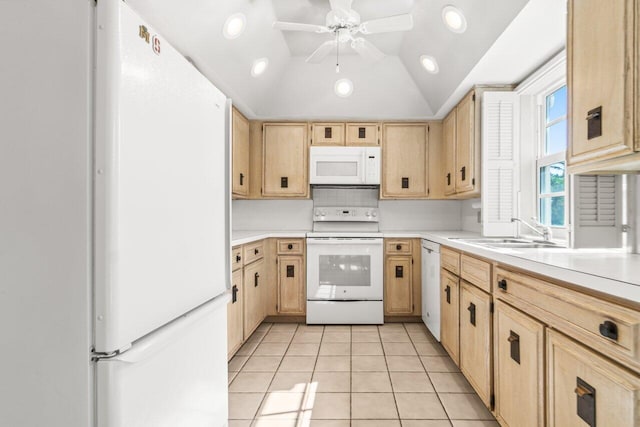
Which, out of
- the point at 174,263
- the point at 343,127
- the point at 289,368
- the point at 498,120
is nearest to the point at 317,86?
the point at 343,127

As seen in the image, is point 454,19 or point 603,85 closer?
point 603,85

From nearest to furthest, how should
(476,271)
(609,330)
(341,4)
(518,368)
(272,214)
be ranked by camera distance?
(609,330) < (518,368) < (476,271) < (341,4) < (272,214)

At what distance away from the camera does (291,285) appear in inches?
136

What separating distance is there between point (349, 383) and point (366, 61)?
8.65 feet

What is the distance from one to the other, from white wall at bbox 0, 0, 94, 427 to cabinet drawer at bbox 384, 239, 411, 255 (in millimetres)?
2924

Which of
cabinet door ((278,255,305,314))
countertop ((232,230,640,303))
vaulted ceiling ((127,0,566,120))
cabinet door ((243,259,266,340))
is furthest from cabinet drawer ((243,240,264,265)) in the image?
countertop ((232,230,640,303))

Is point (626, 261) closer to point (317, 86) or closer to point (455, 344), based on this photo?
point (455, 344)

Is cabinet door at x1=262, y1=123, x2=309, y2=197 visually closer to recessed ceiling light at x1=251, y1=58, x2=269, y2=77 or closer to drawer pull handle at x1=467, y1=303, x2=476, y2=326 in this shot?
recessed ceiling light at x1=251, y1=58, x2=269, y2=77

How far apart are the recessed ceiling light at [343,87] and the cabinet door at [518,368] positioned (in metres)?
2.69

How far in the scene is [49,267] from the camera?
0.77m

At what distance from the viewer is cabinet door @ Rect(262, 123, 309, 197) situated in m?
3.74

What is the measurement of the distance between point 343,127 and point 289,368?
2.48 metres

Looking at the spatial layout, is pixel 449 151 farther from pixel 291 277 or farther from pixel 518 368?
pixel 518 368

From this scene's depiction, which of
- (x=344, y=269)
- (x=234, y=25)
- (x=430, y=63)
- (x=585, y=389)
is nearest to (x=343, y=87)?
(x=430, y=63)
